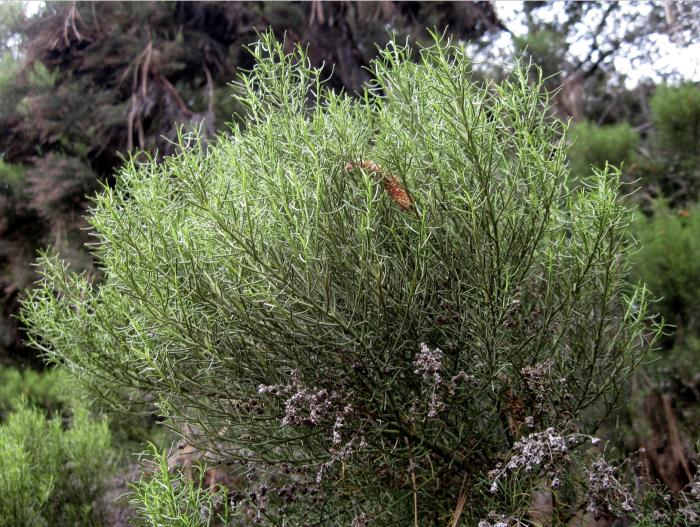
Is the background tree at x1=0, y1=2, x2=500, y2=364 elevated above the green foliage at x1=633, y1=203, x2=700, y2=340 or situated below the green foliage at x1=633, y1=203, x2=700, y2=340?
below

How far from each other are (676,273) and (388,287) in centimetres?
335

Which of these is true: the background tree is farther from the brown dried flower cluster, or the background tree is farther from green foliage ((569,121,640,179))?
the brown dried flower cluster

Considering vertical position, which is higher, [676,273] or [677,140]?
[677,140]

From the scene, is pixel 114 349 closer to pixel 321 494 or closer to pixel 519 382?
pixel 321 494

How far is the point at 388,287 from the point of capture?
1.66 metres

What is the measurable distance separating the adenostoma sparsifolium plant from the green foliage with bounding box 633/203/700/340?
271cm

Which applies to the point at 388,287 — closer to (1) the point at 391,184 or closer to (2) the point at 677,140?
(1) the point at 391,184

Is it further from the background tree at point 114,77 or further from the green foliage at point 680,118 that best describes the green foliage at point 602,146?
the background tree at point 114,77

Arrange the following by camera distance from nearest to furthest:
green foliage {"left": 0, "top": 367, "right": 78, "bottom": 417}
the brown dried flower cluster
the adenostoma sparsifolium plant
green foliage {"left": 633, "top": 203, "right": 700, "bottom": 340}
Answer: the adenostoma sparsifolium plant
the brown dried flower cluster
green foliage {"left": 633, "top": 203, "right": 700, "bottom": 340}
green foliage {"left": 0, "top": 367, "right": 78, "bottom": 417}

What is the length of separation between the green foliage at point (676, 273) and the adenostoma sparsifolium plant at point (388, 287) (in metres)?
2.71

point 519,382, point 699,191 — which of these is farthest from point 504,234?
point 699,191

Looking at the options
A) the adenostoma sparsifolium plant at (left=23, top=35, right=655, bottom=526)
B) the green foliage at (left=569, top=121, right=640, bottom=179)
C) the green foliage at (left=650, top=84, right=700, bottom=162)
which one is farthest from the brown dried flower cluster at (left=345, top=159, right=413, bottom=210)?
the green foliage at (left=650, top=84, right=700, bottom=162)

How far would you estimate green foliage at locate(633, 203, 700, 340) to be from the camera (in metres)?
4.29

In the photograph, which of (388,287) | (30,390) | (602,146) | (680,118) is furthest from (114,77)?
(388,287)
